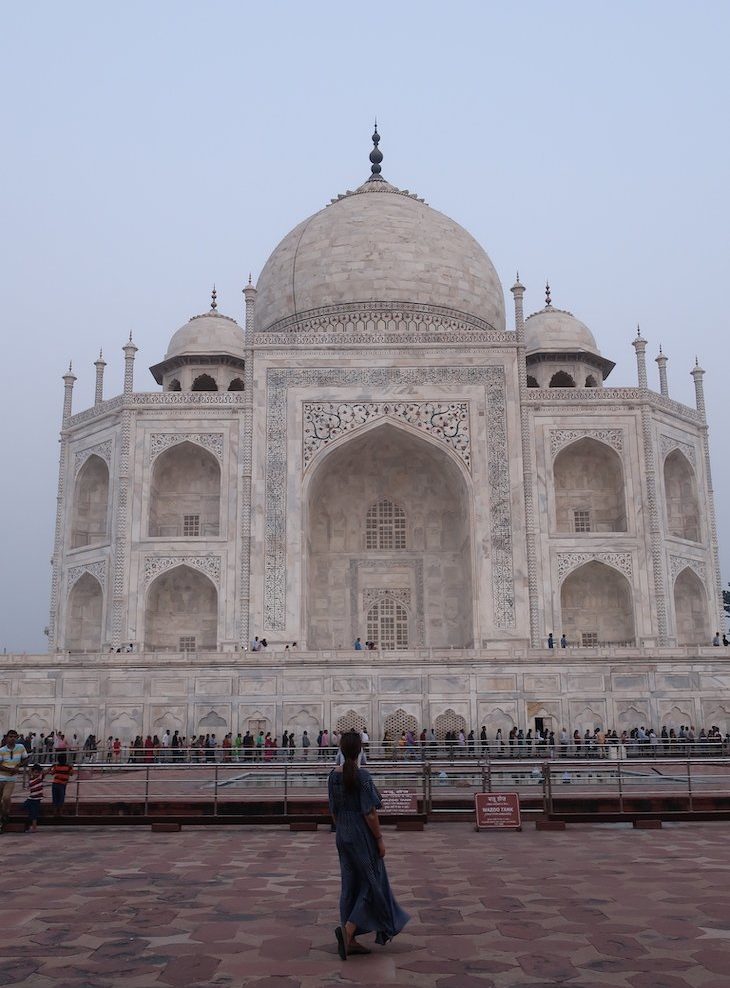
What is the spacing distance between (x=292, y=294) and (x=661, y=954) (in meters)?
25.1

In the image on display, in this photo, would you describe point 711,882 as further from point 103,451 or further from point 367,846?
point 103,451

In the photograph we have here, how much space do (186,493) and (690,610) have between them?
41.8 feet

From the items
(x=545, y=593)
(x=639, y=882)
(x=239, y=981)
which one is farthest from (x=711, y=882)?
(x=545, y=593)

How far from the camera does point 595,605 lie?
23.7 m

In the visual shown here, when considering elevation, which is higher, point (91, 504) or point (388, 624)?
point (91, 504)

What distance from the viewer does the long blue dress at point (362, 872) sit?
4.15m

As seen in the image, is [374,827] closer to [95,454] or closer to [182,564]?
[182,564]

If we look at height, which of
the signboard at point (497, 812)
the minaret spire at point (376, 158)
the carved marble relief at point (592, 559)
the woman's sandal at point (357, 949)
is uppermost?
the minaret spire at point (376, 158)

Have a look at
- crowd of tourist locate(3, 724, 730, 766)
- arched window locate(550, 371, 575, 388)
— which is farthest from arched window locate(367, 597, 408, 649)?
arched window locate(550, 371, 575, 388)

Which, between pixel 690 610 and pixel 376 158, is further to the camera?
pixel 376 158

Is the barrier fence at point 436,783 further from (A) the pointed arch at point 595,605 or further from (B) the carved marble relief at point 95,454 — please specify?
(B) the carved marble relief at point 95,454

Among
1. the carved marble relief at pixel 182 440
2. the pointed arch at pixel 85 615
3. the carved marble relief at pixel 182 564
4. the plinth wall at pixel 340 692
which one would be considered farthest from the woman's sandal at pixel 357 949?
the pointed arch at pixel 85 615

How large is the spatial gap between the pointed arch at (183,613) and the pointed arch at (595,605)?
8.32 m

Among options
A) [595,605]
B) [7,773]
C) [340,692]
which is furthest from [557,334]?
[7,773]
